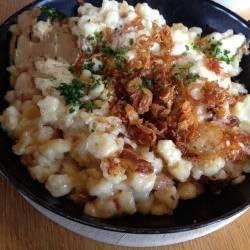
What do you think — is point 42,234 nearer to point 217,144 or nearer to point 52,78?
point 52,78

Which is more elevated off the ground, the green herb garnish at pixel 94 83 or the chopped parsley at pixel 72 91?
the green herb garnish at pixel 94 83

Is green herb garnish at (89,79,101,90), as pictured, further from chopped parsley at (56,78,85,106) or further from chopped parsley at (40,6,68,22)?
chopped parsley at (40,6,68,22)

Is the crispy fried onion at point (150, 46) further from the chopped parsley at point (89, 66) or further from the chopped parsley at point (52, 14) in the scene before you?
the chopped parsley at point (52, 14)

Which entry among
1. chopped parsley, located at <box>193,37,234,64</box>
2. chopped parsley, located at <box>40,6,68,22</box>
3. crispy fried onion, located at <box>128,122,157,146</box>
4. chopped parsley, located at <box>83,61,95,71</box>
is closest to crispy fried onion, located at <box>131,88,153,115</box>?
crispy fried onion, located at <box>128,122,157,146</box>

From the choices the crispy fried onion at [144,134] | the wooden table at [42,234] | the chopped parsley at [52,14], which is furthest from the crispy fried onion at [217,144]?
the chopped parsley at [52,14]

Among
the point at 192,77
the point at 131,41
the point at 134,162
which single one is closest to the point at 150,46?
the point at 131,41

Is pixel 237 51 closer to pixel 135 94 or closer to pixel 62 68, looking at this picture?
pixel 135 94
